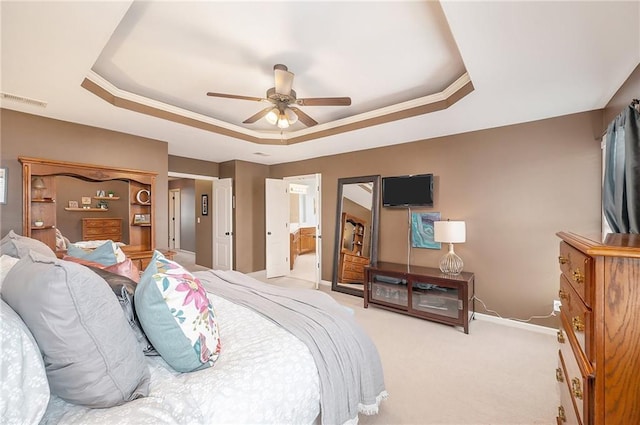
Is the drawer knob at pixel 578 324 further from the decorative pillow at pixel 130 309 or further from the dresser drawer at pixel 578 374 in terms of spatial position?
the decorative pillow at pixel 130 309

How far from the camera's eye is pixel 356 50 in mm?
2197

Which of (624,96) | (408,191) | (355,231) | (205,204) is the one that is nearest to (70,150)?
(205,204)

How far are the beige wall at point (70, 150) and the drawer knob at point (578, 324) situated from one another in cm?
438

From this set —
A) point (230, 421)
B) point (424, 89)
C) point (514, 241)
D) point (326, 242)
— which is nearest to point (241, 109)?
point (424, 89)

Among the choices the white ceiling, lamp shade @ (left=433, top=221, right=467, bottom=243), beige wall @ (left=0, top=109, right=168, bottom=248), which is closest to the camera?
the white ceiling

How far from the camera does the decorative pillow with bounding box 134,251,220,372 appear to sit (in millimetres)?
1095

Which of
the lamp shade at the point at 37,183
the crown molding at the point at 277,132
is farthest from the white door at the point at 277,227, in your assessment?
the lamp shade at the point at 37,183

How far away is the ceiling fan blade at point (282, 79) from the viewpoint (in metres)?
2.26

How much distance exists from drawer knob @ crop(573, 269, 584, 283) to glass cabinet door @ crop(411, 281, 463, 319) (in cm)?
224

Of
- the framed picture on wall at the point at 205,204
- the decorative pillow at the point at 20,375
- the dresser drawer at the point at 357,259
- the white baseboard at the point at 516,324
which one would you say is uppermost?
the framed picture on wall at the point at 205,204

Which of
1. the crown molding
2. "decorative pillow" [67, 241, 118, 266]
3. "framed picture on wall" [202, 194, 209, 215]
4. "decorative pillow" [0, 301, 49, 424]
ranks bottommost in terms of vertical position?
"decorative pillow" [0, 301, 49, 424]

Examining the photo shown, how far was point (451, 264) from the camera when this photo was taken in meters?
3.44

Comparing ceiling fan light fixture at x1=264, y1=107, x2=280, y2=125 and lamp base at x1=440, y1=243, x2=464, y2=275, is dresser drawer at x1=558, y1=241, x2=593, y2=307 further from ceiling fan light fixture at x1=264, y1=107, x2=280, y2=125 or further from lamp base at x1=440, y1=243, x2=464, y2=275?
ceiling fan light fixture at x1=264, y1=107, x2=280, y2=125

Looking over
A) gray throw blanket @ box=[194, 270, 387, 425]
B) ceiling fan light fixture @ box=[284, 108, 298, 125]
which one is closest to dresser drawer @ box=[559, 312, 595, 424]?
gray throw blanket @ box=[194, 270, 387, 425]
